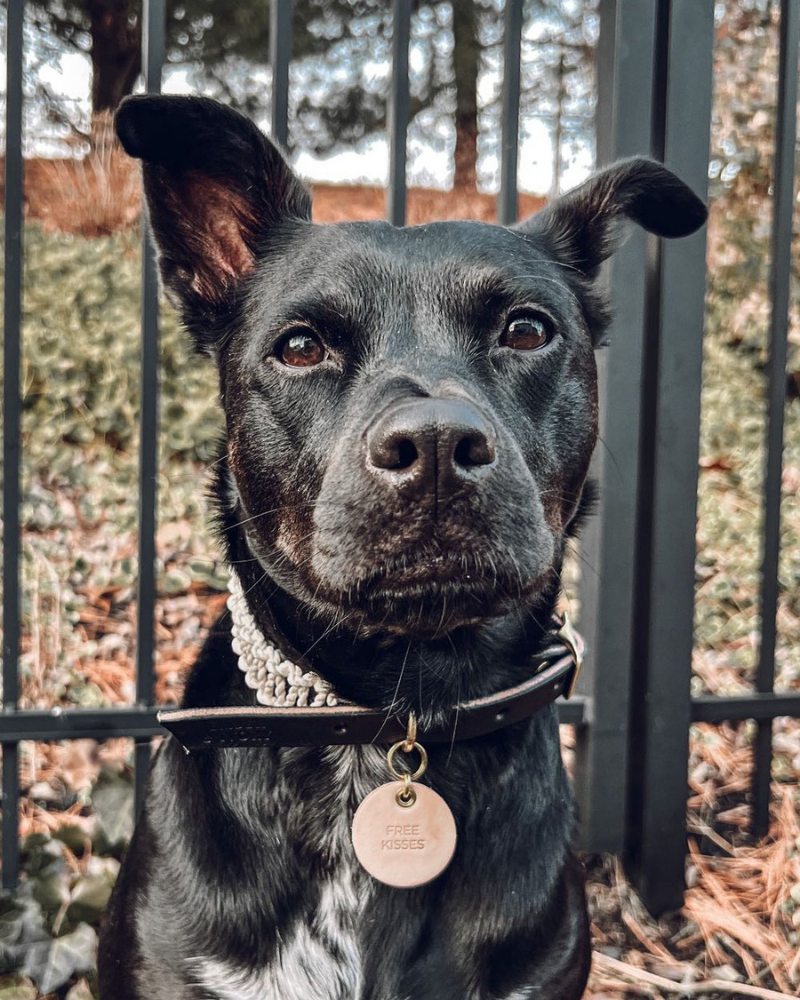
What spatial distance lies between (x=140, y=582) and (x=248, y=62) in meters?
6.33

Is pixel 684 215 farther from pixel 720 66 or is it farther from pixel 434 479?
pixel 720 66

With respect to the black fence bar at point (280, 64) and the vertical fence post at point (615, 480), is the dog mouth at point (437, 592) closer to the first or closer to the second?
the vertical fence post at point (615, 480)

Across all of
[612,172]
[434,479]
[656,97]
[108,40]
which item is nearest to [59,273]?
[108,40]

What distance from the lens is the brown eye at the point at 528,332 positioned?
174cm

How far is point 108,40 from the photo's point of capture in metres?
7.16

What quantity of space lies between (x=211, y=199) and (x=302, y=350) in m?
0.47

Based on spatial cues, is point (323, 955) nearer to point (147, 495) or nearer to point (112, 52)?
point (147, 495)

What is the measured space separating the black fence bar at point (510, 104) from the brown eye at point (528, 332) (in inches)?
35.9

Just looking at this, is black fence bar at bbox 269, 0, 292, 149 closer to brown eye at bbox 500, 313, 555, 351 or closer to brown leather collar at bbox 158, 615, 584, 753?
brown eye at bbox 500, 313, 555, 351

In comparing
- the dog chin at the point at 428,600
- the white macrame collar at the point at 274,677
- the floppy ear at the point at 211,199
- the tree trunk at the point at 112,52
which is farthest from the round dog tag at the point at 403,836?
the tree trunk at the point at 112,52

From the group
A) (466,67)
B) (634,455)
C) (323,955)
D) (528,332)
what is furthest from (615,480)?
(466,67)

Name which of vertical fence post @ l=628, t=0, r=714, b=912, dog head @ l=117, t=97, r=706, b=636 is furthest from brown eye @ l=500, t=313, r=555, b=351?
vertical fence post @ l=628, t=0, r=714, b=912

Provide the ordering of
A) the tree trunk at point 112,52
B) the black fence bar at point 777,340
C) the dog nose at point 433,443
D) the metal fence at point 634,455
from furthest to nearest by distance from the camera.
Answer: the tree trunk at point 112,52 → the black fence bar at point 777,340 → the metal fence at point 634,455 → the dog nose at point 433,443

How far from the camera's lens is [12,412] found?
2.54 metres
